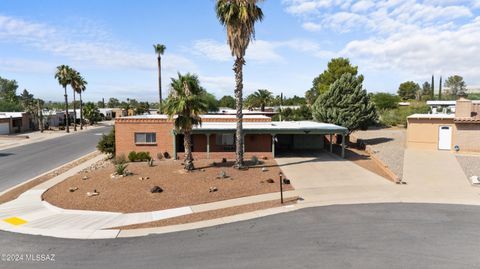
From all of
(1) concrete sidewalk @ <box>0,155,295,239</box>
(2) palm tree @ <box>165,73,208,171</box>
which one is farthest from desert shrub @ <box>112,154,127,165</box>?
(1) concrete sidewalk @ <box>0,155,295,239</box>

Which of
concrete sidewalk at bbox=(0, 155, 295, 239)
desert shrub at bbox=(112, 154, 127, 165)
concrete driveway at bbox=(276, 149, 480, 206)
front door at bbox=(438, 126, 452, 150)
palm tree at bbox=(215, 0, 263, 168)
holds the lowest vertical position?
concrete sidewalk at bbox=(0, 155, 295, 239)

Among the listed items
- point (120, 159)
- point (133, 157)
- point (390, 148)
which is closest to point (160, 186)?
point (133, 157)

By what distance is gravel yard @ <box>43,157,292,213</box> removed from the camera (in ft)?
54.7

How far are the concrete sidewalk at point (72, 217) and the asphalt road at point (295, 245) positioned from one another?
2.58ft

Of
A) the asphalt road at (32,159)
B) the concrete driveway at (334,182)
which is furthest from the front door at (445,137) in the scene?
the asphalt road at (32,159)

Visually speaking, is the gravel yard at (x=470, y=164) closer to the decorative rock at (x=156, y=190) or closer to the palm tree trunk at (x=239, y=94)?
the palm tree trunk at (x=239, y=94)

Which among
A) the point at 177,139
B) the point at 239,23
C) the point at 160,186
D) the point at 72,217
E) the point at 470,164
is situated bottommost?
the point at 72,217

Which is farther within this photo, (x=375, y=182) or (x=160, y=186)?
(x=375, y=182)

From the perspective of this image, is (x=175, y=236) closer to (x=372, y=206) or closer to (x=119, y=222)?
(x=119, y=222)

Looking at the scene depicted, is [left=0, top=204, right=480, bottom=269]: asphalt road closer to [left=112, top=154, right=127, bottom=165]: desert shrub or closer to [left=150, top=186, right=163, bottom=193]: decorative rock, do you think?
[left=150, top=186, right=163, bottom=193]: decorative rock

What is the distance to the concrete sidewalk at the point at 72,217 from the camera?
13.2 metres

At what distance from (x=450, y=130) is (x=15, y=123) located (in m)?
67.9

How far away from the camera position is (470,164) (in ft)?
82.7

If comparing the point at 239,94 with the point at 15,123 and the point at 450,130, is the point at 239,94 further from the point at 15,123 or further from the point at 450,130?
the point at 15,123
